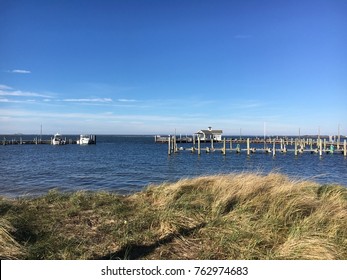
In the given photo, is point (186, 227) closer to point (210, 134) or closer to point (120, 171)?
point (120, 171)

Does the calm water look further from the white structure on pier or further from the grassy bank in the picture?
the white structure on pier

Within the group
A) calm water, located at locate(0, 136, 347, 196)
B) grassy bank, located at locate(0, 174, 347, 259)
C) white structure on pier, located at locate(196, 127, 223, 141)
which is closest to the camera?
grassy bank, located at locate(0, 174, 347, 259)

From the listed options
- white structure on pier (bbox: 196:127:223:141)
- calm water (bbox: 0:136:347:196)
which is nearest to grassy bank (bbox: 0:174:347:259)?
calm water (bbox: 0:136:347:196)

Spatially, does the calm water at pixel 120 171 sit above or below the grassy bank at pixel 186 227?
below

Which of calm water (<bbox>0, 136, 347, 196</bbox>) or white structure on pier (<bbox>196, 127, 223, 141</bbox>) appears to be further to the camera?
white structure on pier (<bbox>196, 127, 223, 141</bbox>)

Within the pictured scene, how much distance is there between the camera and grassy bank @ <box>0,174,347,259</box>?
4.47 metres

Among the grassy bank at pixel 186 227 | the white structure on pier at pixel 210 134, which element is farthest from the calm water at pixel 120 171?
the white structure on pier at pixel 210 134

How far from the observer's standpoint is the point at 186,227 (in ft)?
18.4

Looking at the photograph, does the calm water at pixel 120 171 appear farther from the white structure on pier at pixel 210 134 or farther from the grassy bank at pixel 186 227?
the white structure on pier at pixel 210 134

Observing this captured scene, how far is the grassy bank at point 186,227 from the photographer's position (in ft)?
14.7

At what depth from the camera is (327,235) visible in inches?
185

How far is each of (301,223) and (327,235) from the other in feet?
1.90
